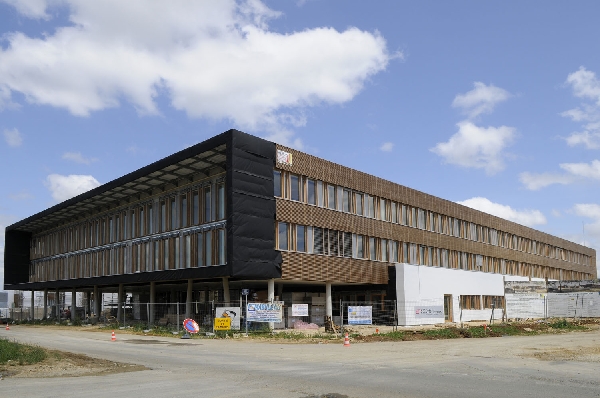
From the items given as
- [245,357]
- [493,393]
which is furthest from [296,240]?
[493,393]

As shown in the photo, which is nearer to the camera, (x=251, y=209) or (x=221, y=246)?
(x=251, y=209)

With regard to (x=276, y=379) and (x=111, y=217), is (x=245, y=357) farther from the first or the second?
(x=111, y=217)

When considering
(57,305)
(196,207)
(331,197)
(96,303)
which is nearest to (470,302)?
(331,197)

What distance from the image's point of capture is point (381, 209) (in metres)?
49.8

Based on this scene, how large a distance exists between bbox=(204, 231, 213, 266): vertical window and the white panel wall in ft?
50.3

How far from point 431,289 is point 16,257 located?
48.6 meters

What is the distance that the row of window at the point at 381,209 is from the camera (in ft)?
133

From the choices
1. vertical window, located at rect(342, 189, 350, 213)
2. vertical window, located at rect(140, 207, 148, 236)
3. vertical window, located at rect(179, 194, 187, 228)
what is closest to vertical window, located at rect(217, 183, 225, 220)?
vertical window, located at rect(179, 194, 187, 228)

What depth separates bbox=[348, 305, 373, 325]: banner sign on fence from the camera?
120ft

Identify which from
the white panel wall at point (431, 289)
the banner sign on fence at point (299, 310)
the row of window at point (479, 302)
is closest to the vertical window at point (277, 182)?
the banner sign on fence at point (299, 310)

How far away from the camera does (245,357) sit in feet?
72.3

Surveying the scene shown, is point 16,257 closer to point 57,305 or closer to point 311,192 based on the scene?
point 57,305

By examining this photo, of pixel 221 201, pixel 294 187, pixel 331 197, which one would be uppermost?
pixel 294 187

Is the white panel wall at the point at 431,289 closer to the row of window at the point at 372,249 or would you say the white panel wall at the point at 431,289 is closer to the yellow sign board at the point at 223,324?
the row of window at the point at 372,249
